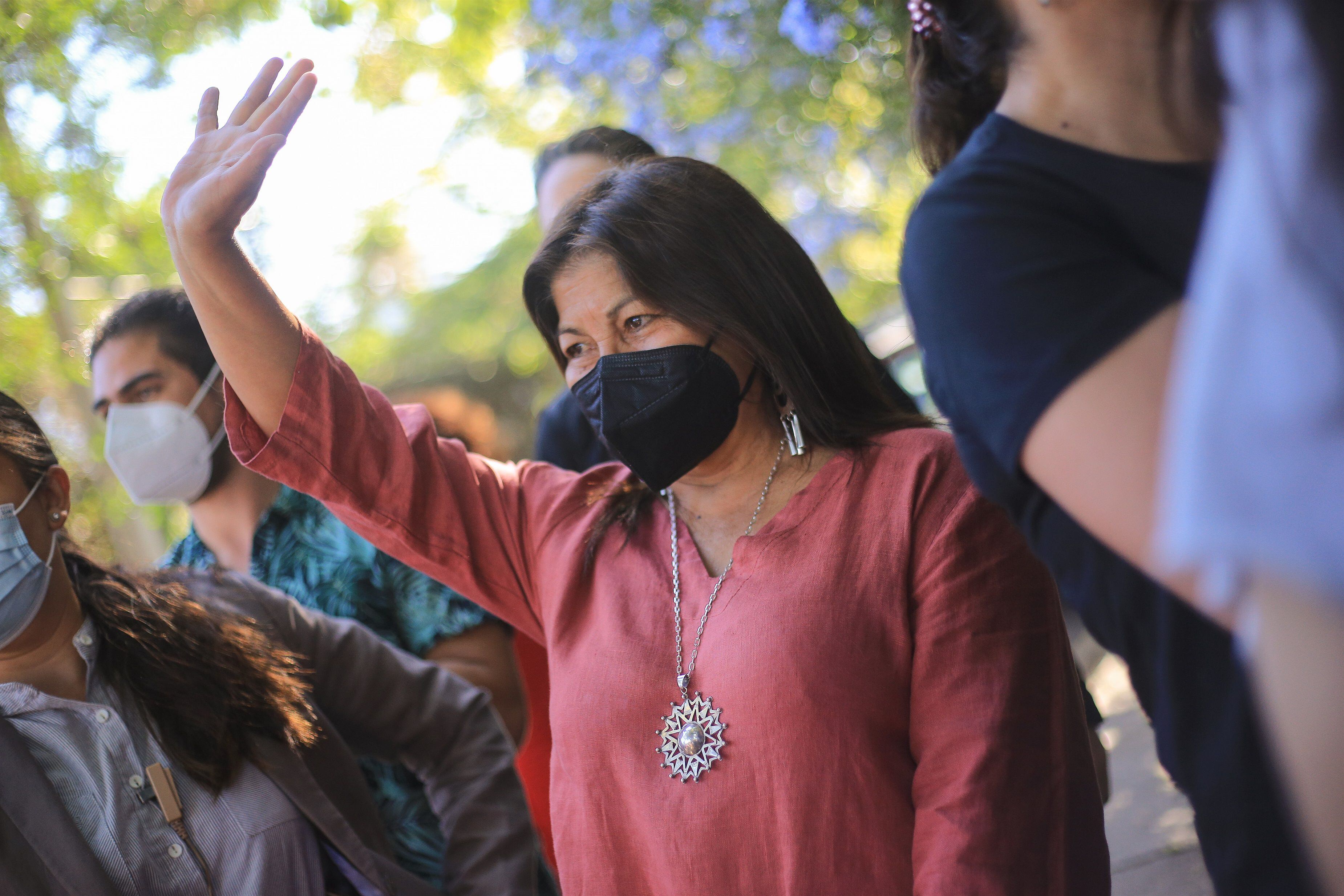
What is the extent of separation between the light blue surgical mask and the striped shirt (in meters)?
0.11

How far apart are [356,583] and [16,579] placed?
894 mm

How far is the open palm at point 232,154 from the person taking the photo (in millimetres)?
1661

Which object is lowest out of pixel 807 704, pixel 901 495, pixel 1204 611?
pixel 807 704

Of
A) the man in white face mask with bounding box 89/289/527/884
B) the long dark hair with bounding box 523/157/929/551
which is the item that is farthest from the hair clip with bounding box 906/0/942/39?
the man in white face mask with bounding box 89/289/527/884

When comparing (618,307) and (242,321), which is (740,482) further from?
(242,321)

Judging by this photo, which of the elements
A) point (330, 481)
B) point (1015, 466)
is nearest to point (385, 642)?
point (330, 481)

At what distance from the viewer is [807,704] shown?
1.62 metres

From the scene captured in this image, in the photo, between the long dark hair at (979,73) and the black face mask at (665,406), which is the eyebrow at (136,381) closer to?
the black face mask at (665,406)

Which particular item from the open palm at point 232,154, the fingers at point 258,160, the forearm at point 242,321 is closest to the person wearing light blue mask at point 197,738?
the forearm at point 242,321

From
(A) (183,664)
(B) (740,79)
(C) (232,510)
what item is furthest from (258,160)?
(B) (740,79)

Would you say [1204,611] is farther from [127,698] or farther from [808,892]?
[127,698]

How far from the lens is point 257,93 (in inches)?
71.0

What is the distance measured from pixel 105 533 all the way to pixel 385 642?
2.31m

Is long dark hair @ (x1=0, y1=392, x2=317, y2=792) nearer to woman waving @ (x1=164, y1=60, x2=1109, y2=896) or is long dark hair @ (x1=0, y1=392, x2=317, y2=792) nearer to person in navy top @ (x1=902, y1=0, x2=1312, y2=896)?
woman waving @ (x1=164, y1=60, x2=1109, y2=896)
